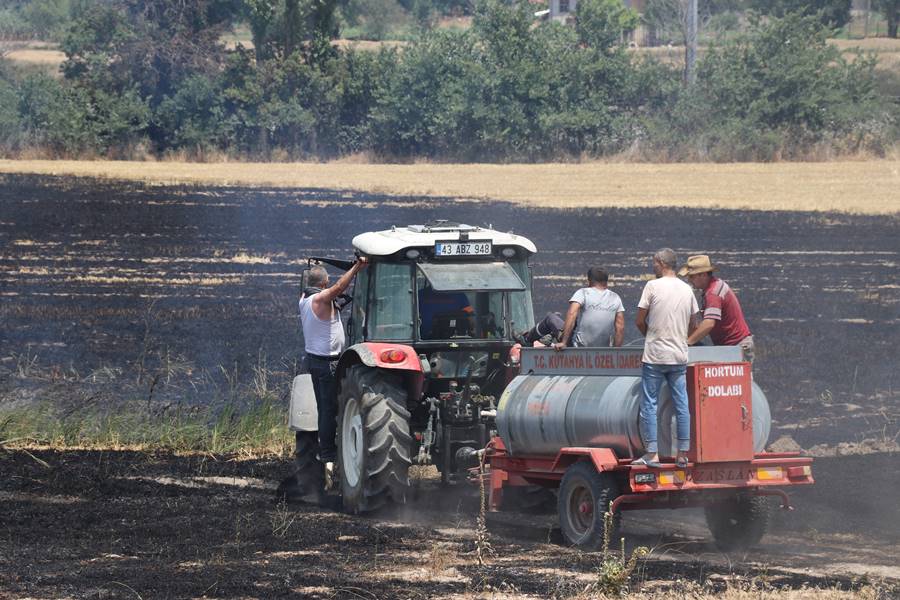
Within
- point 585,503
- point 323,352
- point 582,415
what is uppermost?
point 323,352

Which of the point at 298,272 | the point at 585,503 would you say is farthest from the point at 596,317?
the point at 298,272

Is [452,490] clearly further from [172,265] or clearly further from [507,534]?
[172,265]

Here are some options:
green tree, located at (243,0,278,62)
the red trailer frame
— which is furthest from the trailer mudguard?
green tree, located at (243,0,278,62)

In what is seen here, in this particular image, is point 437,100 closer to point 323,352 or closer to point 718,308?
point 323,352

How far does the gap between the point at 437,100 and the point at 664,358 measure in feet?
217

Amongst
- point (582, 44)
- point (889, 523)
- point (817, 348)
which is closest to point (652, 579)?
point (889, 523)

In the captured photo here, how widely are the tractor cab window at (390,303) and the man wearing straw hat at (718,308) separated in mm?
2158

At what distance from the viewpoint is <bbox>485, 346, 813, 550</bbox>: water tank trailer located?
977 cm

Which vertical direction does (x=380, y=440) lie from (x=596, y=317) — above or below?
below

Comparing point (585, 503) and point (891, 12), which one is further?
point (891, 12)

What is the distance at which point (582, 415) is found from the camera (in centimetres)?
1022

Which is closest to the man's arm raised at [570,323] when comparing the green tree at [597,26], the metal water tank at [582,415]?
the metal water tank at [582,415]

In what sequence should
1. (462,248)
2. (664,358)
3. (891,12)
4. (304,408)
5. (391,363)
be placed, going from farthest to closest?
(891,12), (304,408), (462,248), (391,363), (664,358)

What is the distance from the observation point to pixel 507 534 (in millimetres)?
10969
